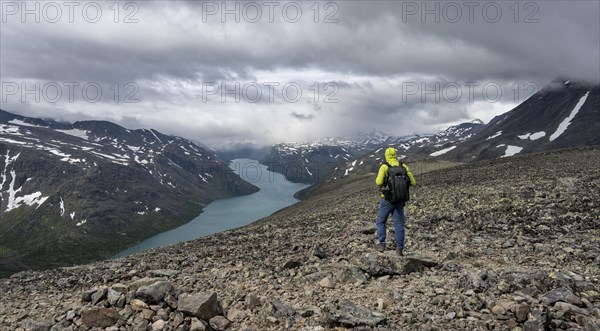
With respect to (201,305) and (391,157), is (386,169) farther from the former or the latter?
(201,305)

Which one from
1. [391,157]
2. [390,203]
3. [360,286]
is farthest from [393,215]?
[360,286]

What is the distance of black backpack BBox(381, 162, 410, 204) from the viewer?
1298 centimetres

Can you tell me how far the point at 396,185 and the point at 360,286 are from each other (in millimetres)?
3991

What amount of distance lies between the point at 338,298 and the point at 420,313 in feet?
6.41

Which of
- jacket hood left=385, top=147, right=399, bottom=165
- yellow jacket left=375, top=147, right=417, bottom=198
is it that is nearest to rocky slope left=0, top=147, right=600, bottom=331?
yellow jacket left=375, top=147, right=417, bottom=198

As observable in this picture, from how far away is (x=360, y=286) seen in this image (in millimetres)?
10523

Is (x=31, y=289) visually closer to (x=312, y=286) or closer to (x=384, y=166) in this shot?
(x=312, y=286)

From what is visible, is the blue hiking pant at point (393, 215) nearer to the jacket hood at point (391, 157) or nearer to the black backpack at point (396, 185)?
the black backpack at point (396, 185)

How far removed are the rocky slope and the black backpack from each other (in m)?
2.04

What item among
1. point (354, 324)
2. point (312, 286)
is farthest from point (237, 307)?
point (354, 324)

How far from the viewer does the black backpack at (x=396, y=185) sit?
1298cm

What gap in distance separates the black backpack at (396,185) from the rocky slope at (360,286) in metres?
2.04

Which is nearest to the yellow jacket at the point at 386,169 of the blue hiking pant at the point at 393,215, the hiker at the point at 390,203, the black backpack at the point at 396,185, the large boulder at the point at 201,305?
the hiker at the point at 390,203

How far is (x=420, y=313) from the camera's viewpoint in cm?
846
